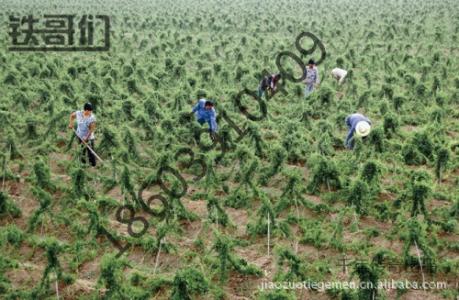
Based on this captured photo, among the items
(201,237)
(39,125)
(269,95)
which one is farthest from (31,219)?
(269,95)

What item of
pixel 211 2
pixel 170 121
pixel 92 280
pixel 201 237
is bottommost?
pixel 92 280

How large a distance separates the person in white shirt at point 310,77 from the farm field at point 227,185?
246 mm

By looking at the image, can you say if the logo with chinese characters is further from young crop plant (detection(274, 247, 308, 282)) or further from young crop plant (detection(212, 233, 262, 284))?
young crop plant (detection(274, 247, 308, 282))

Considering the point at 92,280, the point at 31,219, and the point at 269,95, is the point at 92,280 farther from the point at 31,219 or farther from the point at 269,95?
the point at 269,95

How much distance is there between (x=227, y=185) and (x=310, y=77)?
5257mm

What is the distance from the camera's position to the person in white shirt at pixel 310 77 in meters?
12.4

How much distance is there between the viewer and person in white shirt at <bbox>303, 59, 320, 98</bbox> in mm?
12398

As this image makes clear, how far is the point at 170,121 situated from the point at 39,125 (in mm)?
3226

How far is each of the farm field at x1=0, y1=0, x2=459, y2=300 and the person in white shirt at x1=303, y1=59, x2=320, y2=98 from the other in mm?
246

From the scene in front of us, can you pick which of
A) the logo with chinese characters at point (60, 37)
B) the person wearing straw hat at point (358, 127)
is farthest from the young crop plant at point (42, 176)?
the logo with chinese characters at point (60, 37)

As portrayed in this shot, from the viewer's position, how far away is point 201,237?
7039mm

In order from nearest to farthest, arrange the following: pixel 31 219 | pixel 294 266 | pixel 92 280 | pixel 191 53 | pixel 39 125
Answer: pixel 294 266 < pixel 92 280 < pixel 31 219 < pixel 39 125 < pixel 191 53

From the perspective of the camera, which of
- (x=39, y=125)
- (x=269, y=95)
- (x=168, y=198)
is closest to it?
(x=168, y=198)

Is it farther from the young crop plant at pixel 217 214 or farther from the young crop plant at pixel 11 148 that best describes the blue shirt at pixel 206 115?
the young crop plant at pixel 11 148
